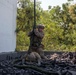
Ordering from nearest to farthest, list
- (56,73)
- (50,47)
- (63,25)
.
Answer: (56,73), (50,47), (63,25)

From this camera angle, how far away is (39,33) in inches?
208

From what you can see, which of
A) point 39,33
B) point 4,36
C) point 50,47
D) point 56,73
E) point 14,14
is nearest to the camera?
point 56,73

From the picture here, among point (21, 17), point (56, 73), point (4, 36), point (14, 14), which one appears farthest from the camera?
point (21, 17)

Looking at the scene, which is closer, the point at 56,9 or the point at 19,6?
the point at 19,6

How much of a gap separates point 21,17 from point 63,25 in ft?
15.9

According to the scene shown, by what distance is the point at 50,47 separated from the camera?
18.8 m

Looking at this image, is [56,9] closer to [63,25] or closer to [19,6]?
[63,25]

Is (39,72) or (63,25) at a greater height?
(63,25)

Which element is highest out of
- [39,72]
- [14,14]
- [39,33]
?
[14,14]

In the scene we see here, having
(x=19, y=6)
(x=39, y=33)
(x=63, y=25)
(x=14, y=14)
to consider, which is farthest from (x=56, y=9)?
(x=39, y=33)

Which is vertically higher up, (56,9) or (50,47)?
(56,9)

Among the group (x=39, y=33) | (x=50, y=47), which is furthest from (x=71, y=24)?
(x=39, y=33)

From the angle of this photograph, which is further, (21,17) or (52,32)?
(52,32)

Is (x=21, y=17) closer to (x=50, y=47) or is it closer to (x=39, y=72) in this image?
(x=50, y=47)
